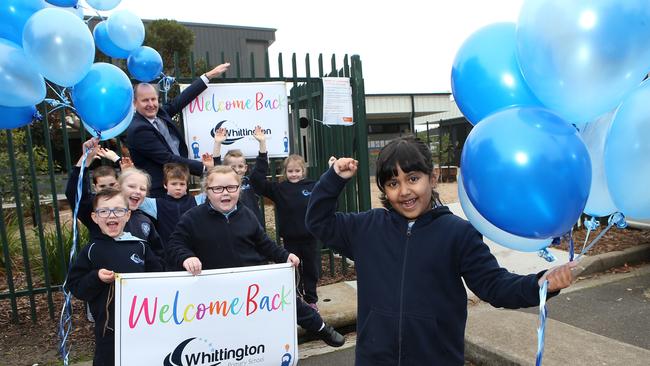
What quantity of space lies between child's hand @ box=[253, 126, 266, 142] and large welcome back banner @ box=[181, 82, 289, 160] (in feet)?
0.20

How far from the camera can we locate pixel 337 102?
4.84 meters

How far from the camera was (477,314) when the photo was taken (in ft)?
12.7

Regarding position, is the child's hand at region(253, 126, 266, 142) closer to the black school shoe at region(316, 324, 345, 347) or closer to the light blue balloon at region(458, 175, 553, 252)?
the black school shoe at region(316, 324, 345, 347)

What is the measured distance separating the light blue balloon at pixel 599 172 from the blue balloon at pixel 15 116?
2.96m

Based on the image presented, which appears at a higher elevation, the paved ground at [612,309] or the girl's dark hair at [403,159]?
the girl's dark hair at [403,159]

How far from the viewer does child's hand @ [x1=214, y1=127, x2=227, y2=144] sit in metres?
4.10

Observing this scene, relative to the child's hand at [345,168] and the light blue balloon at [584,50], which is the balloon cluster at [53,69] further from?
the light blue balloon at [584,50]

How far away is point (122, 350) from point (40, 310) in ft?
7.66

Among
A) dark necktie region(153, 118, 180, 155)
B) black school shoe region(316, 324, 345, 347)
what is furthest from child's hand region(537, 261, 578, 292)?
dark necktie region(153, 118, 180, 155)

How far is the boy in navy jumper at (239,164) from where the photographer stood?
149 inches

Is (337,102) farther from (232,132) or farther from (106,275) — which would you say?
(106,275)

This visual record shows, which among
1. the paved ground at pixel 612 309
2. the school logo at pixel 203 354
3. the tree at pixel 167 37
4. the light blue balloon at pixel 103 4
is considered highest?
the tree at pixel 167 37

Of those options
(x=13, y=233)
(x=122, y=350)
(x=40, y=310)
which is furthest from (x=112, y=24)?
(x=13, y=233)

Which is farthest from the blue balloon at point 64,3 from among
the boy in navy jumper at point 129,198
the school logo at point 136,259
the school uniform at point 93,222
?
the school logo at point 136,259
